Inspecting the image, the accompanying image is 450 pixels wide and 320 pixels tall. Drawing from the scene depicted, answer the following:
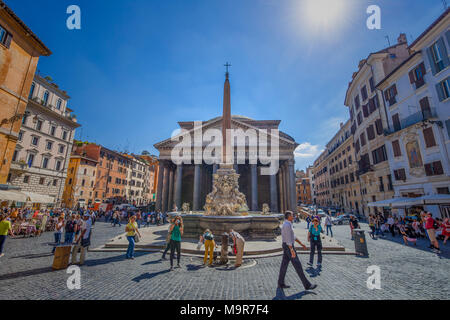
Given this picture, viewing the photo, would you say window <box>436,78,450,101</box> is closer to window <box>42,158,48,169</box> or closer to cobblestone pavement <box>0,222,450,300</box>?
cobblestone pavement <box>0,222,450,300</box>

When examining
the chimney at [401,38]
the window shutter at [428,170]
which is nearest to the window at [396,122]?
the window shutter at [428,170]

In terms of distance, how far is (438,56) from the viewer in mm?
14047

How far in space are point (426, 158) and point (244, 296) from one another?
17955mm

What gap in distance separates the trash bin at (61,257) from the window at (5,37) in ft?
45.4

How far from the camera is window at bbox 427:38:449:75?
13578 millimetres

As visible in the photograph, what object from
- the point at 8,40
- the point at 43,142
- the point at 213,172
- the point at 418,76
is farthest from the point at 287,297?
the point at 43,142

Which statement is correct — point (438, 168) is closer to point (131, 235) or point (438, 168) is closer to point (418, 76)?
point (418, 76)

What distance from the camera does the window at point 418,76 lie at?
49.6 feet

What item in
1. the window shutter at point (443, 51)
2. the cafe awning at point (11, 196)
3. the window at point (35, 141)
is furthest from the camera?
the window at point (35, 141)

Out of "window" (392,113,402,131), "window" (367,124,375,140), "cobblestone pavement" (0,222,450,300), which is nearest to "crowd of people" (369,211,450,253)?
"cobblestone pavement" (0,222,450,300)

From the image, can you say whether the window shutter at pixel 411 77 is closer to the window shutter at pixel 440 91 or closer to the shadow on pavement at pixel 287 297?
the window shutter at pixel 440 91

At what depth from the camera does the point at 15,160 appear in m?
20.5
